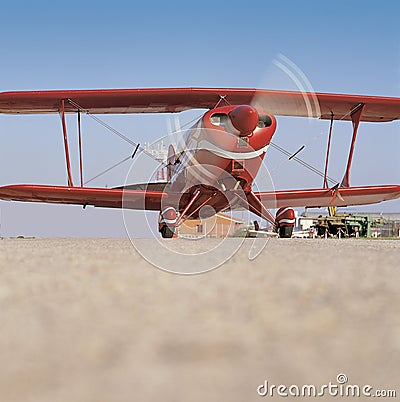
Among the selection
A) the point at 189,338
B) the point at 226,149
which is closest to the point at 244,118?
the point at 226,149

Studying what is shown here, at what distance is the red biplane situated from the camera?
881 centimetres

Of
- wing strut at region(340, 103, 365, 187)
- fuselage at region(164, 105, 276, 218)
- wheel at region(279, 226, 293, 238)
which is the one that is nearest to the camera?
fuselage at region(164, 105, 276, 218)

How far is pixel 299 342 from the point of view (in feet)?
3.94

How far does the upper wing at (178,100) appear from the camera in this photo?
413 inches

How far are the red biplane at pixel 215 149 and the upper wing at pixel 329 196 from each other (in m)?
0.02

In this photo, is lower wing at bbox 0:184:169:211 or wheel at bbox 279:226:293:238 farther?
wheel at bbox 279:226:293:238

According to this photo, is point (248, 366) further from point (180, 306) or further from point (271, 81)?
point (271, 81)

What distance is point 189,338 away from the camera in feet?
4.08

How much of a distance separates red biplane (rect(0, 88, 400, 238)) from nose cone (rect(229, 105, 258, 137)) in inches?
0.6

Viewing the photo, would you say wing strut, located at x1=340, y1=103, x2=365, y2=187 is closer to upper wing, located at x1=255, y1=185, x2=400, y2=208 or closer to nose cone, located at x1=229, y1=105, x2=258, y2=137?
upper wing, located at x1=255, y1=185, x2=400, y2=208

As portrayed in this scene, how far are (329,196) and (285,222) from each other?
1122 mm

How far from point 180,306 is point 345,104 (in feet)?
34.0

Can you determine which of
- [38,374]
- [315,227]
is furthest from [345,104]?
[315,227]

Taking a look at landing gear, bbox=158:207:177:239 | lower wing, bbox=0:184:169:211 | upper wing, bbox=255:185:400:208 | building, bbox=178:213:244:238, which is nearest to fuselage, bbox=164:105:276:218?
landing gear, bbox=158:207:177:239
